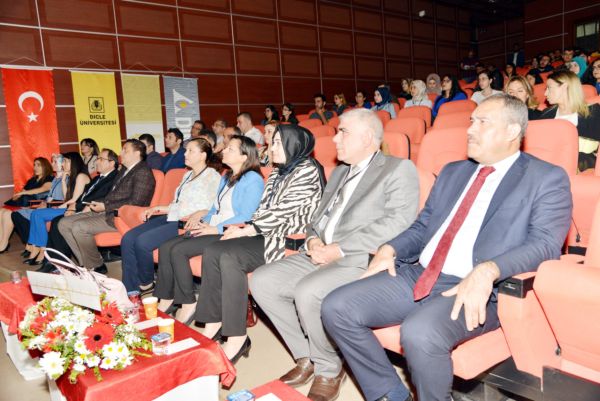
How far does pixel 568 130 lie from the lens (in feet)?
6.88

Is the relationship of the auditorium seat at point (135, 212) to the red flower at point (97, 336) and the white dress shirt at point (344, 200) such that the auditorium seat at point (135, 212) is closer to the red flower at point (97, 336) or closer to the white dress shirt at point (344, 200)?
the white dress shirt at point (344, 200)

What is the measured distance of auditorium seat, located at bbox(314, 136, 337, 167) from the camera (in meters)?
3.86

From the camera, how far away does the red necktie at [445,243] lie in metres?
1.67

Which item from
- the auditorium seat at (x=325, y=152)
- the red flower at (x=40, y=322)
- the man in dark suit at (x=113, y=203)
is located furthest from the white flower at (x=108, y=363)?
the auditorium seat at (x=325, y=152)

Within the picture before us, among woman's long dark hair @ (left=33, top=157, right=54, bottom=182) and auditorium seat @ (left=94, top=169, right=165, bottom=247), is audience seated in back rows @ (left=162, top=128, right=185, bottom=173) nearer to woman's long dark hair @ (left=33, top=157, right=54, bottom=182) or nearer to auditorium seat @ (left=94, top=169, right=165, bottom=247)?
auditorium seat @ (left=94, top=169, right=165, bottom=247)

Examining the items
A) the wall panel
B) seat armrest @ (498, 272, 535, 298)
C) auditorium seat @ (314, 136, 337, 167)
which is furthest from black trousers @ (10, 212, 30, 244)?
seat armrest @ (498, 272, 535, 298)

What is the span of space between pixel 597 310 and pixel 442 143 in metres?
1.47

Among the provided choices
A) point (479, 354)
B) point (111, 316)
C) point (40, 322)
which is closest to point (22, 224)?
point (40, 322)

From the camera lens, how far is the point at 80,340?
4.86 ft

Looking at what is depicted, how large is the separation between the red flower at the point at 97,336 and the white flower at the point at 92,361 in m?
0.02

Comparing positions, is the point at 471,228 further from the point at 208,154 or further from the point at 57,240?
the point at 57,240

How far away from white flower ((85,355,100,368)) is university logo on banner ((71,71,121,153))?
5812 millimetres

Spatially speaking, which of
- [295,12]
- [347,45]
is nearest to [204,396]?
[295,12]

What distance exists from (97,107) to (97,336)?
5.92 m
